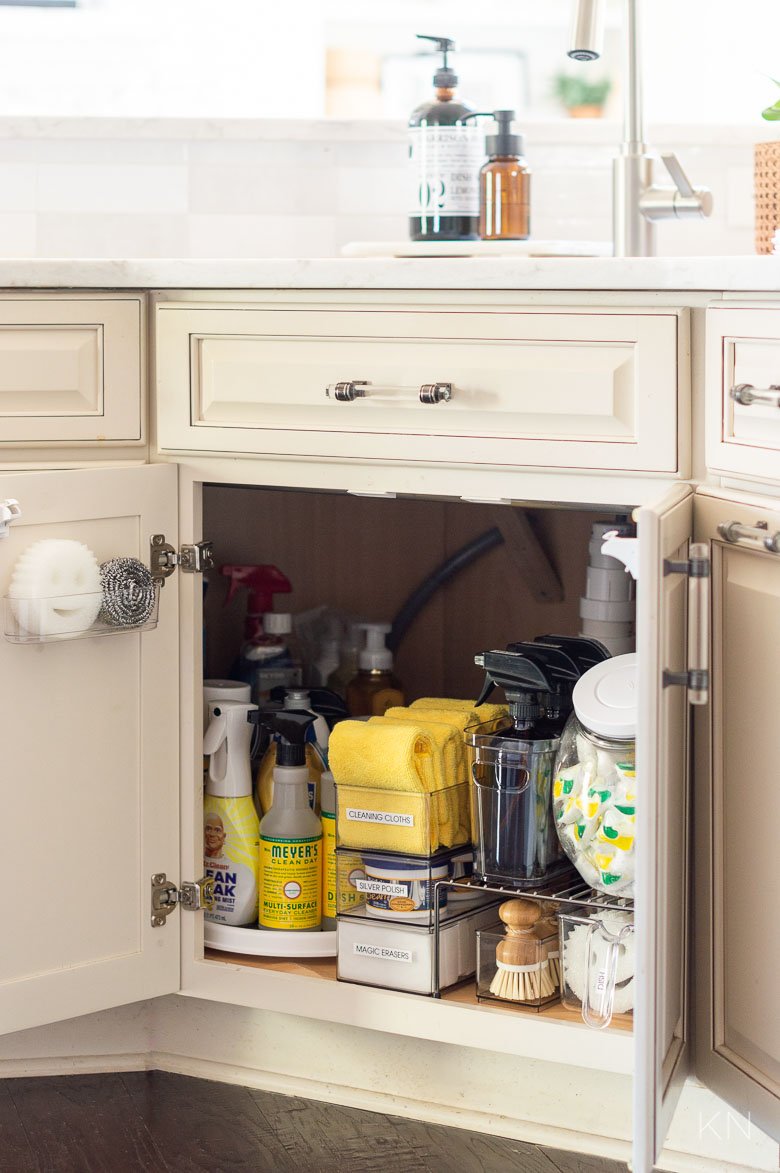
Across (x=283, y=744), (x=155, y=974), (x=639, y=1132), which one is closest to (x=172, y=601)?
(x=283, y=744)

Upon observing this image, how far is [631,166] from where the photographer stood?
154 centimetres

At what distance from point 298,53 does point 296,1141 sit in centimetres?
153

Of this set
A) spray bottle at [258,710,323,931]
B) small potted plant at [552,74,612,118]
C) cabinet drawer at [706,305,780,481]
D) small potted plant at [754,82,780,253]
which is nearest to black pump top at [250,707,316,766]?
spray bottle at [258,710,323,931]

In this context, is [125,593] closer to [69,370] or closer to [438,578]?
[69,370]

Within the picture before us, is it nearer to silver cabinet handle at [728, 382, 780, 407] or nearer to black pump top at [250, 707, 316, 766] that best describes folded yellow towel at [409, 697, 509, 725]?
black pump top at [250, 707, 316, 766]

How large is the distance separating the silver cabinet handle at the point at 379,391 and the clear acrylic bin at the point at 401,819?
40cm

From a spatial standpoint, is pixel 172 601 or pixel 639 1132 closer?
pixel 639 1132

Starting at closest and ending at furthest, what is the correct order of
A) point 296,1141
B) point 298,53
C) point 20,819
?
point 20,819 → point 296,1141 → point 298,53

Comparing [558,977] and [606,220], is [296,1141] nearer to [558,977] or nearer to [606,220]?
[558,977]

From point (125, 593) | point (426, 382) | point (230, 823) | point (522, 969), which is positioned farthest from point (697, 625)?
Answer: point (230, 823)

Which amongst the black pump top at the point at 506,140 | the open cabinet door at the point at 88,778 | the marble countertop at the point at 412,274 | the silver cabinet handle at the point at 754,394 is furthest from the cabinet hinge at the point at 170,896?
the black pump top at the point at 506,140

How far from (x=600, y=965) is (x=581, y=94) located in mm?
4379

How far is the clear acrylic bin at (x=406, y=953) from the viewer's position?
134 cm

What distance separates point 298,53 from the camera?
2031 mm
